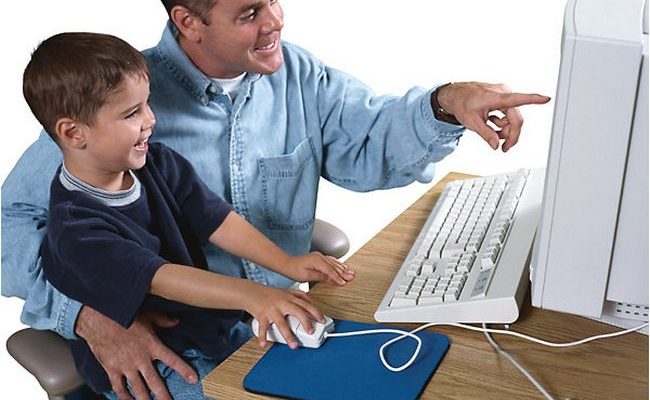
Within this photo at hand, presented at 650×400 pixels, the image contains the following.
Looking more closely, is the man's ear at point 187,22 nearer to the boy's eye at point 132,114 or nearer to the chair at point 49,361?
the boy's eye at point 132,114

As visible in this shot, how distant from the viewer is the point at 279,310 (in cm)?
142

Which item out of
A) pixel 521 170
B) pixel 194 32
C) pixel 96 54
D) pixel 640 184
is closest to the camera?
pixel 640 184

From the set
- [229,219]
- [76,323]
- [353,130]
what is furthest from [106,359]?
[353,130]

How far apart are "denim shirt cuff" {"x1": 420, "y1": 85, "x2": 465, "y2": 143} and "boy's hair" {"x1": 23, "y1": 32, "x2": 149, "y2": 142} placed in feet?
1.72

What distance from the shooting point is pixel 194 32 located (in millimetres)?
1830

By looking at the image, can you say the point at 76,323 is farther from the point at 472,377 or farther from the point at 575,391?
the point at 575,391

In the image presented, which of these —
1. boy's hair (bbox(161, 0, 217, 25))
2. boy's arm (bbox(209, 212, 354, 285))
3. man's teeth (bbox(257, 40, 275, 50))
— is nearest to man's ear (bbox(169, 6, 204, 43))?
boy's hair (bbox(161, 0, 217, 25))

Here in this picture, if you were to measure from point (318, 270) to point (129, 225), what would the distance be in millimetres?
323

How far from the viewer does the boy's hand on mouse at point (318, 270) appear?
1636 millimetres

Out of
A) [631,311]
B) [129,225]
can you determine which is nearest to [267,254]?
[129,225]

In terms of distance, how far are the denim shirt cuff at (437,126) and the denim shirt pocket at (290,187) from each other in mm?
282

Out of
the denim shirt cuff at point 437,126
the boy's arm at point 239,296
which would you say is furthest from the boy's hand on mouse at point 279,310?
the denim shirt cuff at point 437,126

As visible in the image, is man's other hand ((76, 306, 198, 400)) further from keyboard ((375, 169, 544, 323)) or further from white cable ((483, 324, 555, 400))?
white cable ((483, 324, 555, 400))

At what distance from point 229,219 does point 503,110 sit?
521mm
